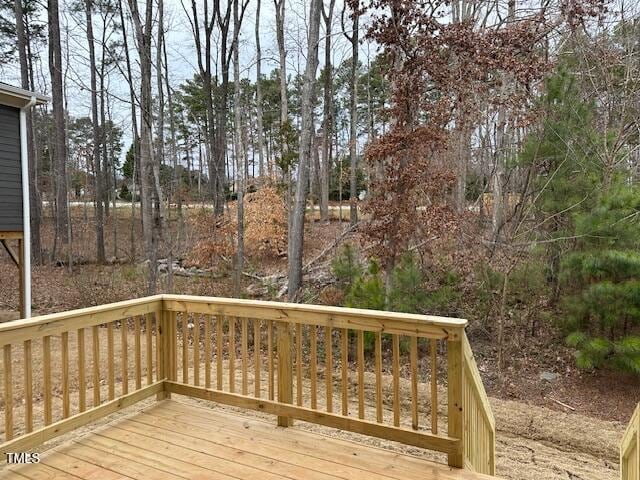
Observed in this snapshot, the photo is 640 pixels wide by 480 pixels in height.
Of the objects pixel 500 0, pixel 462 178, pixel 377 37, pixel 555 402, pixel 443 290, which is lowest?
pixel 555 402

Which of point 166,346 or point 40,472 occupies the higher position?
point 166,346

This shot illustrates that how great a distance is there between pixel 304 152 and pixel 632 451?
272 inches

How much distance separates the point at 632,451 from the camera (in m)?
2.26

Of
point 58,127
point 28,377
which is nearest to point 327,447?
point 28,377

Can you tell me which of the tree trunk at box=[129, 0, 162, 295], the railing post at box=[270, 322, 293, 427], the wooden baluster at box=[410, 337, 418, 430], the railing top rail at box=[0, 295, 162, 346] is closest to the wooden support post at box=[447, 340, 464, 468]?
the wooden baluster at box=[410, 337, 418, 430]

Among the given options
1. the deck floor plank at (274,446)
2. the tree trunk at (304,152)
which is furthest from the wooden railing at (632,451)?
the tree trunk at (304,152)

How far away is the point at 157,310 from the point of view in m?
3.64

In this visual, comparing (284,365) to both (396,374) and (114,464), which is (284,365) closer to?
(396,374)

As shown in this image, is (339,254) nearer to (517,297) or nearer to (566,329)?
(517,297)

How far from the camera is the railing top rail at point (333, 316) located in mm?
2617

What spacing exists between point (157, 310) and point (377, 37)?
447 cm

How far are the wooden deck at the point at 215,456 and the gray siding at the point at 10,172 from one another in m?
5.61

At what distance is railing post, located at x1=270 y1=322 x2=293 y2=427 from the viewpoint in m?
3.17

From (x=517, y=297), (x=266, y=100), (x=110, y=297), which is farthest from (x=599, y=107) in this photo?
(x=266, y=100)
